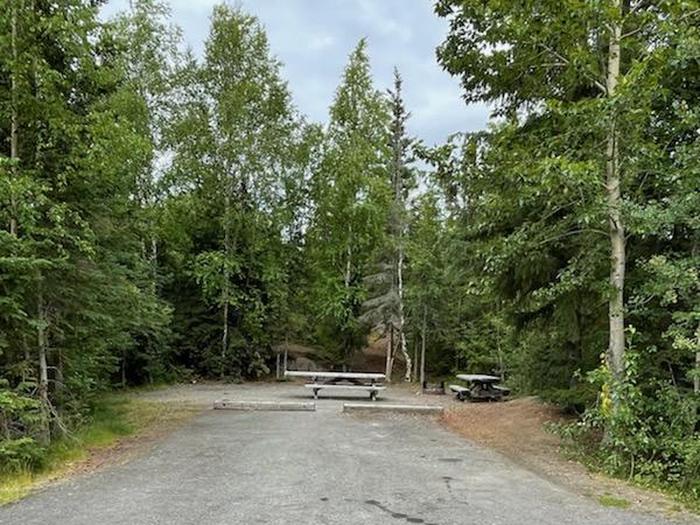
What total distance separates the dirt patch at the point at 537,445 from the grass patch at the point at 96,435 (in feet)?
17.6

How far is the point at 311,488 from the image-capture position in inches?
205

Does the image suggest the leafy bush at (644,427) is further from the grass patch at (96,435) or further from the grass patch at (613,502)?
the grass patch at (96,435)

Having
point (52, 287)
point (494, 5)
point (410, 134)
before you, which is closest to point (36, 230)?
point (52, 287)

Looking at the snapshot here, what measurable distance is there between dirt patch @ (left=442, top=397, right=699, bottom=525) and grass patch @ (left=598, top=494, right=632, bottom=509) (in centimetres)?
1

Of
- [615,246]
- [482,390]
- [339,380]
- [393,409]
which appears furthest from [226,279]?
[615,246]

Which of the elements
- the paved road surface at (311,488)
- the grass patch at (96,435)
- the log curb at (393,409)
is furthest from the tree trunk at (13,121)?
the log curb at (393,409)

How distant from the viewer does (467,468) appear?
20.9 ft

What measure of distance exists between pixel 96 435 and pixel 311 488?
452 centimetres

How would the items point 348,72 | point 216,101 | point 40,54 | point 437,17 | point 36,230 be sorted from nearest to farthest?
1. point 36,230
2. point 40,54
3. point 437,17
4. point 216,101
5. point 348,72

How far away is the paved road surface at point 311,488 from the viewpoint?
14.3 ft

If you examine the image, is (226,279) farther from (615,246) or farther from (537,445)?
(615,246)

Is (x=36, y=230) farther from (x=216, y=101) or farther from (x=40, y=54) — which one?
(x=216, y=101)

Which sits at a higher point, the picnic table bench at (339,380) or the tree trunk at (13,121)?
the tree trunk at (13,121)

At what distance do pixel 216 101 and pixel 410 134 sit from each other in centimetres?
837
